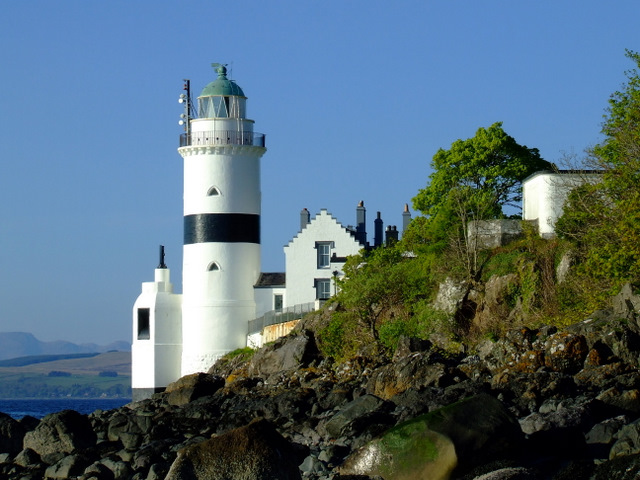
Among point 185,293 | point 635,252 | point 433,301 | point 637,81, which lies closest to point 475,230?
point 433,301

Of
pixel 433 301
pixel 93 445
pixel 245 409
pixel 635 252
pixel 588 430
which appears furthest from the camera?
pixel 433 301

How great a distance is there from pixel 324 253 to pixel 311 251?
1.79ft

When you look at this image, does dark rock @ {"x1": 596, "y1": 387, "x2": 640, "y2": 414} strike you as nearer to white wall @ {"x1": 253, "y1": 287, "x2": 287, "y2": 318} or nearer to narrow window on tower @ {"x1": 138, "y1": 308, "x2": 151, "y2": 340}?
white wall @ {"x1": 253, "y1": 287, "x2": 287, "y2": 318}

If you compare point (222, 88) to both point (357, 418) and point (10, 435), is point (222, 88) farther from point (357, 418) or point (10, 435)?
point (357, 418)

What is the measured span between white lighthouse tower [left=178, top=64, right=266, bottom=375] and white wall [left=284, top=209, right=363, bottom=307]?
6.66 feet

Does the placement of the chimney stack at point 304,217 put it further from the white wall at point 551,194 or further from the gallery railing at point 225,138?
the white wall at point 551,194

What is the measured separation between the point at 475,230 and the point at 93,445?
16945 mm

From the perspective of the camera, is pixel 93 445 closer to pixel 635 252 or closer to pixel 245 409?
pixel 245 409

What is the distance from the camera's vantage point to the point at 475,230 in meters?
41.4

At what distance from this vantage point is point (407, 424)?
21.9 m

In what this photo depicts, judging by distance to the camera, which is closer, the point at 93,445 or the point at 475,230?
the point at 93,445

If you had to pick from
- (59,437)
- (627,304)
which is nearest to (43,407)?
(59,437)

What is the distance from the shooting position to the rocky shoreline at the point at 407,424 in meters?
21.1

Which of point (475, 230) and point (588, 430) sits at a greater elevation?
point (475, 230)
